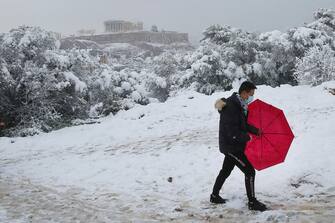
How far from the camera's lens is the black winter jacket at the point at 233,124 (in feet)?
18.4

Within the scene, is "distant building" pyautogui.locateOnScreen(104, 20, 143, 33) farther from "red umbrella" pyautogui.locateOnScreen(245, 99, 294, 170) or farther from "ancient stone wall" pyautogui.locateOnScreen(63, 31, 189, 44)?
"red umbrella" pyautogui.locateOnScreen(245, 99, 294, 170)

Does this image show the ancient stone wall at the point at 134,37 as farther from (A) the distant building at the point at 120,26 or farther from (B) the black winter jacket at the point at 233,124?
(B) the black winter jacket at the point at 233,124

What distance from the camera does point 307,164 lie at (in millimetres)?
7441

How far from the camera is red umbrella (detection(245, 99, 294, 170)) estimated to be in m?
6.25

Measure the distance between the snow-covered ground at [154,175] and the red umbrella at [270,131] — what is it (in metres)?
0.70

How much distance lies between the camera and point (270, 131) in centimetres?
625

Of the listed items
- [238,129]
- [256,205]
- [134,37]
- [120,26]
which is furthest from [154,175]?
[120,26]

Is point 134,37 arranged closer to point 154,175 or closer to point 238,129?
point 154,175

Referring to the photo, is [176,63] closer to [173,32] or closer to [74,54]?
[74,54]

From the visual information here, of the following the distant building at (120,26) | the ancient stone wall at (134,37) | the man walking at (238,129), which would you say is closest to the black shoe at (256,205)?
the man walking at (238,129)

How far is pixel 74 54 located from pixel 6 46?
3273 millimetres

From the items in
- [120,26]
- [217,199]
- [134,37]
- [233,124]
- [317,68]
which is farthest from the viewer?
[120,26]

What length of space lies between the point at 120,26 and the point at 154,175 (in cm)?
17563

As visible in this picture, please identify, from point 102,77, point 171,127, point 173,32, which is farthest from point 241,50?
point 173,32
